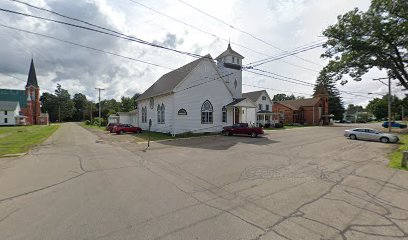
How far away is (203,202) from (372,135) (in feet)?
79.2

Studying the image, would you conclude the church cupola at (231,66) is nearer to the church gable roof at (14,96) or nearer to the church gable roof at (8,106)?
the church gable roof at (8,106)

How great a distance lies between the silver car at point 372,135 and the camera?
20.7m

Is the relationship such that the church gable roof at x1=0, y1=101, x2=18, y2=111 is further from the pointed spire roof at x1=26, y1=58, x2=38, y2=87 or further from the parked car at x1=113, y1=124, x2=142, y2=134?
the parked car at x1=113, y1=124, x2=142, y2=134

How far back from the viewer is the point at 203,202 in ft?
18.3

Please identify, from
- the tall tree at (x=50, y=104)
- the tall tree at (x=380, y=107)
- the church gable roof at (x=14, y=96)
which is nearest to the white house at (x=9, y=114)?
the church gable roof at (x=14, y=96)

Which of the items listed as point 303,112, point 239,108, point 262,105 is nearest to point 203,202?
point 239,108

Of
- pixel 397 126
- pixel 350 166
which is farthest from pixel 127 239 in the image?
pixel 397 126

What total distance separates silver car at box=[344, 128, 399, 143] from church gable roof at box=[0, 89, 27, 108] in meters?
108

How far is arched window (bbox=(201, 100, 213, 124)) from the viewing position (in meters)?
27.2

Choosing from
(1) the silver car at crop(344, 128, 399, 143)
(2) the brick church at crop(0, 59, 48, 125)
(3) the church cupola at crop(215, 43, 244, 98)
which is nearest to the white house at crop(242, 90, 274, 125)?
(3) the church cupola at crop(215, 43, 244, 98)

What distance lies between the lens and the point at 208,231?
407cm

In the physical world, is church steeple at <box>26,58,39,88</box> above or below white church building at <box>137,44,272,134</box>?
above

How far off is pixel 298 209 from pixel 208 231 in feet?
8.01

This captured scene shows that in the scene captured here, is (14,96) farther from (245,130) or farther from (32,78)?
(245,130)
